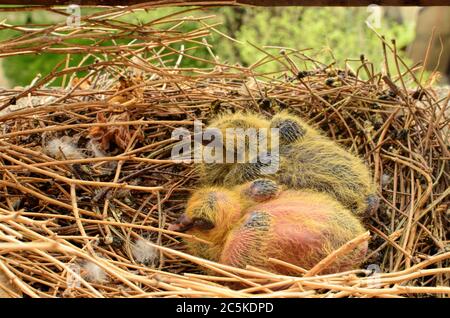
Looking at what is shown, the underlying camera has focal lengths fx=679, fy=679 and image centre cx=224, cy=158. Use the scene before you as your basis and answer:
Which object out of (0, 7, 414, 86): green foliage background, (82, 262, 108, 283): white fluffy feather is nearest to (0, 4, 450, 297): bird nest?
(82, 262, 108, 283): white fluffy feather

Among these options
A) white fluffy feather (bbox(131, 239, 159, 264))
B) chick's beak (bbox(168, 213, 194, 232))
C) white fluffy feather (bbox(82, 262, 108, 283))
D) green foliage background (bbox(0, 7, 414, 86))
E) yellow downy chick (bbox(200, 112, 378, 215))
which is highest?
green foliage background (bbox(0, 7, 414, 86))

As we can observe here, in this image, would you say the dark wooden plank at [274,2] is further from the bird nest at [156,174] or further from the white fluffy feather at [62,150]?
the white fluffy feather at [62,150]

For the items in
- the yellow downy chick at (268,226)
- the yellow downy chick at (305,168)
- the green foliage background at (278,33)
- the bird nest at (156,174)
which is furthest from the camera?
the green foliage background at (278,33)

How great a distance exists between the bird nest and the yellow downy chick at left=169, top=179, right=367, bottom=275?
0.05 metres

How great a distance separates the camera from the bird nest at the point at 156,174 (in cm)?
114

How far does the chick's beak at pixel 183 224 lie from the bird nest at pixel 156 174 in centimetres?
5

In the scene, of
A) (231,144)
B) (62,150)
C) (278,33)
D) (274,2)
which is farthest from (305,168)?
(278,33)

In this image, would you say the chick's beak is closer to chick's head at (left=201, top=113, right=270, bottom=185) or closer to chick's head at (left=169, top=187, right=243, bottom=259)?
chick's head at (left=169, top=187, right=243, bottom=259)

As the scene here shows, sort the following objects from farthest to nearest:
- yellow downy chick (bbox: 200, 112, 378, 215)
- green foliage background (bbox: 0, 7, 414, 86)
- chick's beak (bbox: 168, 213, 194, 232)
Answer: green foliage background (bbox: 0, 7, 414, 86) → yellow downy chick (bbox: 200, 112, 378, 215) → chick's beak (bbox: 168, 213, 194, 232)

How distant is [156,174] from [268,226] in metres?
0.44

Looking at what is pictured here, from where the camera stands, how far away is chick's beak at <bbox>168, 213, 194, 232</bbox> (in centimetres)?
140

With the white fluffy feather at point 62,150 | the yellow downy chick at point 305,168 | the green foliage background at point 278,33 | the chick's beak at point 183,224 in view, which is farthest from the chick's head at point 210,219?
the green foliage background at point 278,33

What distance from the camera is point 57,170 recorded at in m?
1.53
